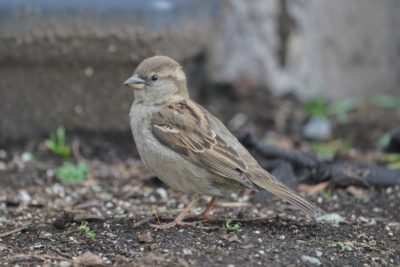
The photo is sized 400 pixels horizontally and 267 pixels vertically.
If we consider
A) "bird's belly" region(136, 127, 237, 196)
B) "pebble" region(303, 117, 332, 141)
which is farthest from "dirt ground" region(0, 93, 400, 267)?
"pebble" region(303, 117, 332, 141)

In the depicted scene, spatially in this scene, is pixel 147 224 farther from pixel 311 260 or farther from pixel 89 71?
pixel 89 71

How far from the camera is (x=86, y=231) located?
4.92 m

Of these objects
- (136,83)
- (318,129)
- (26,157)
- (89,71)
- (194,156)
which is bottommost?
(26,157)

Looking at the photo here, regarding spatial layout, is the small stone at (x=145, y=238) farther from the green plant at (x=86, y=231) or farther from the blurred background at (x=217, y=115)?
the green plant at (x=86, y=231)

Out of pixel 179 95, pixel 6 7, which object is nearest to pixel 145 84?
pixel 179 95

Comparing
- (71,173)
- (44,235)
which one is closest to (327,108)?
(71,173)

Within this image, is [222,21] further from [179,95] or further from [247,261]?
[247,261]

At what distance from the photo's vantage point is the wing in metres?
5.13

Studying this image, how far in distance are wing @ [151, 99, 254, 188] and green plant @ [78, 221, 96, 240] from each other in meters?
0.73

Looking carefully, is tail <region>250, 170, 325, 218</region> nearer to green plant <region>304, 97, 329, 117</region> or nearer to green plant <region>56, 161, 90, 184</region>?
green plant <region>56, 161, 90, 184</region>

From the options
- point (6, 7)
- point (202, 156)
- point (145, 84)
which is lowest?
point (202, 156)

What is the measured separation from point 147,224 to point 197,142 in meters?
0.63

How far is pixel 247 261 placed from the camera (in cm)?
427

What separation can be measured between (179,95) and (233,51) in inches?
133
